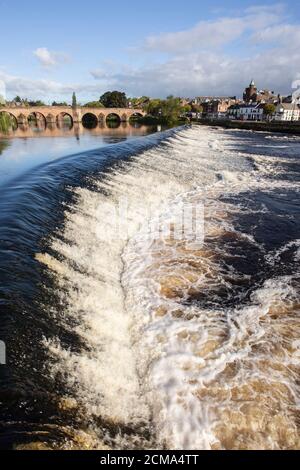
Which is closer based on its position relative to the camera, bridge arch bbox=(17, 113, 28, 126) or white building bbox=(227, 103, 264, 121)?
bridge arch bbox=(17, 113, 28, 126)

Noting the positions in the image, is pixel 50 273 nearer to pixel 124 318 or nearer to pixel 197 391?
pixel 124 318

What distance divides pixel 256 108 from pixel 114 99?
53671mm

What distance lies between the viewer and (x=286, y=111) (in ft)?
342

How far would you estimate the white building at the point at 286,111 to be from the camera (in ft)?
339

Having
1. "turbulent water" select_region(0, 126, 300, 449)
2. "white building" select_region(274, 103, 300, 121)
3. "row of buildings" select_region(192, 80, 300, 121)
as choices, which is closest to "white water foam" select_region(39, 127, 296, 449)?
"turbulent water" select_region(0, 126, 300, 449)

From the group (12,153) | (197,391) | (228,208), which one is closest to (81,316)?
(197,391)

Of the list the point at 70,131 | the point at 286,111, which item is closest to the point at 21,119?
the point at 70,131

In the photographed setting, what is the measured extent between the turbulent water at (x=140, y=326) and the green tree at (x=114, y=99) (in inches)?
4923

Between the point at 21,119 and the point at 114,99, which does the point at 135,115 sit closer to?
the point at 114,99

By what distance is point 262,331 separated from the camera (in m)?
6.34

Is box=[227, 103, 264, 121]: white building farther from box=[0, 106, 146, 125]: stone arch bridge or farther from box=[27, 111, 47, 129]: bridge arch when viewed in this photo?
box=[27, 111, 47, 129]: bridge arch

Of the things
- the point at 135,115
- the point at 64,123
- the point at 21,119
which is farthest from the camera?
the point at 135,115

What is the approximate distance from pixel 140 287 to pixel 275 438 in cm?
430

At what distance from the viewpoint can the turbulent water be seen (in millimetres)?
4254
